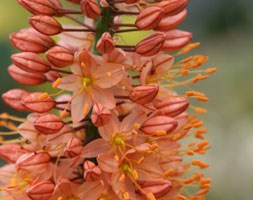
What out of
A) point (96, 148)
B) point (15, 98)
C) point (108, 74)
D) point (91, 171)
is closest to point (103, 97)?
point (108, 74)

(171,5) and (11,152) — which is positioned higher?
(171,5)

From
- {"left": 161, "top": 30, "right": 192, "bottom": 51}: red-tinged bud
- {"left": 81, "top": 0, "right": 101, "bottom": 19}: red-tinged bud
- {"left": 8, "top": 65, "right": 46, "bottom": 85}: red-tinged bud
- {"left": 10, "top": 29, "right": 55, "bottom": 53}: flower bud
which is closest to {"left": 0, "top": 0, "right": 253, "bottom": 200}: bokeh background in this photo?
{"left": 161, "top": 30, "right": 192, "bottom": 51}: red-tinged bud

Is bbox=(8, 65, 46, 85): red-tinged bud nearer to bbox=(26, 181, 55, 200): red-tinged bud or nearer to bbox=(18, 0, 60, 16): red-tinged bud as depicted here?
bbox=(18, 0, 60, 16): red-tinged bud

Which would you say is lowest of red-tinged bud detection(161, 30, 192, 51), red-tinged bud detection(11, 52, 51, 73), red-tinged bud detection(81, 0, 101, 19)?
red-tinged bud detection(11, 52, 51, 73)

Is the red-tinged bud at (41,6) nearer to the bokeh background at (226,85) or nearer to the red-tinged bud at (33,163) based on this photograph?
the red-tinged bud at (33,163)

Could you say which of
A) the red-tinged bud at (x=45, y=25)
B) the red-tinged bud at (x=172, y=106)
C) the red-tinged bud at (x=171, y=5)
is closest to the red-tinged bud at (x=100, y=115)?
the red-tinged bud at (x=172, y=106)

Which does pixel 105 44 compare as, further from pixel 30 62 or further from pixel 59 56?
pixel 30 62
